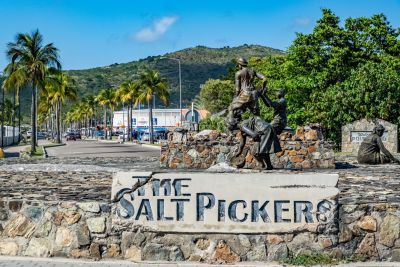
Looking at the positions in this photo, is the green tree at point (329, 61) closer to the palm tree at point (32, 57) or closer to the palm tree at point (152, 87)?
the palm tree at point (32, 57)

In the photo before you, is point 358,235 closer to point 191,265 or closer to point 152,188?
point 191,265

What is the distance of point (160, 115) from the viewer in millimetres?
91875

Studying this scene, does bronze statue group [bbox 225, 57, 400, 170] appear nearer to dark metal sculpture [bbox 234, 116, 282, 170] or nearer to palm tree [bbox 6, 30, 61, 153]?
dark metal sculpture [bbox 234, 116, 282, 170]

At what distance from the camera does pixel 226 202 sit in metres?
7.48

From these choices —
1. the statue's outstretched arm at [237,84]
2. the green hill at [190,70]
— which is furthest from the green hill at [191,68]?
the statue's outstretched arm at [237,84]

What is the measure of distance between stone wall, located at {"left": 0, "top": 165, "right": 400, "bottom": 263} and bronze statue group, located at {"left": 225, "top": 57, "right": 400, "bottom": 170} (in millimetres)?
4668

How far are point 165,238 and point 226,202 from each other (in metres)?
0.88

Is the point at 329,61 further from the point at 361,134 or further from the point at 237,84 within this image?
the point at 237,84

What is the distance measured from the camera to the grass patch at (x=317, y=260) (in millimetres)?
7133

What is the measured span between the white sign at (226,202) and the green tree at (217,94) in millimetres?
66674

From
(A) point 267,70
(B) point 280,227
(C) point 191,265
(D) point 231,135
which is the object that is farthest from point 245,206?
(A) point 267,70

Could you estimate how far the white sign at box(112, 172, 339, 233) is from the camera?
739 cm

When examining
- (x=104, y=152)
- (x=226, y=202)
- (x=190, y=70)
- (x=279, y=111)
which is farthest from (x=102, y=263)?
(x=190, y=70)

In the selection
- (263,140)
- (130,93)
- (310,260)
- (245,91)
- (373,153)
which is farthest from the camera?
(130,93)
